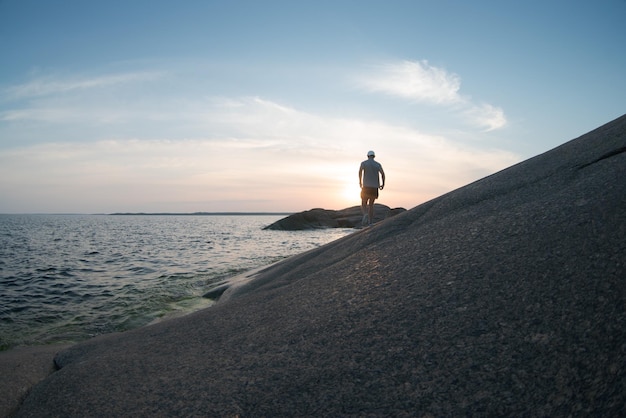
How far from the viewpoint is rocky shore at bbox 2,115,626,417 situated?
1.65m

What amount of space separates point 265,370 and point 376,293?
3.51 ft

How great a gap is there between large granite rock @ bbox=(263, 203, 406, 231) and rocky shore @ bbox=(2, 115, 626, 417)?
30062 mm

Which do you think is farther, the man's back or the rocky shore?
the man's back

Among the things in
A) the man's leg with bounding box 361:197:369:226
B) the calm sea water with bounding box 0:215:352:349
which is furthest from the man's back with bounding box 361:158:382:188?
the calm sea water with bounding box 0:215:352:349

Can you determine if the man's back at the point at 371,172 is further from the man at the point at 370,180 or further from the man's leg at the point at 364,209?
the man's leg at the point at 364,209

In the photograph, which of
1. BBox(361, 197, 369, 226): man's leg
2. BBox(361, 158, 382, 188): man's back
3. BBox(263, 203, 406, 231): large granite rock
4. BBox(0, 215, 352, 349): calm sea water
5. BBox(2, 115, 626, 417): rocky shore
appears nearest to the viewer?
BBox(2, 115, 626, 417): rocky shore

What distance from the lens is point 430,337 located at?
81.5 inches

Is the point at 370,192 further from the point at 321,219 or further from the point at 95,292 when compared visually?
the point at 321,219

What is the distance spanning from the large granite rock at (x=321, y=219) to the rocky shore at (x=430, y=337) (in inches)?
1184

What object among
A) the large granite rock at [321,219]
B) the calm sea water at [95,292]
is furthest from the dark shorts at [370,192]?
the large granite rock at [321,219]

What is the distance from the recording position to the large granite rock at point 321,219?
35000 mm

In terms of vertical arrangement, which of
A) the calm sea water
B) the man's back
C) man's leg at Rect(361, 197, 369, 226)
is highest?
the man's back

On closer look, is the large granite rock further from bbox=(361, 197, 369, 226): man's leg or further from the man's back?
the man's back

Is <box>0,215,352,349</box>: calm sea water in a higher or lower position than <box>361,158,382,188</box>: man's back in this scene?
lower
